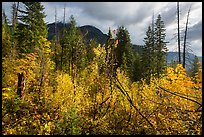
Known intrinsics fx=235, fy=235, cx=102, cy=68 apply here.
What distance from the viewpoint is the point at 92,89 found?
14.8 metres

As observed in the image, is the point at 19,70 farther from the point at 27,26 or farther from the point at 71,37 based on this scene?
the point at 71,37

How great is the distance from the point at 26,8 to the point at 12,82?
7400 millimetres

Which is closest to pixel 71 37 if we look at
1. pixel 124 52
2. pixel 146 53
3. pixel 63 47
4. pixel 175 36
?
pixel 63 47

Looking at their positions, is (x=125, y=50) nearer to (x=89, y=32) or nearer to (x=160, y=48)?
(x=160, y=48)

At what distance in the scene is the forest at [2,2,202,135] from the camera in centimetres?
384

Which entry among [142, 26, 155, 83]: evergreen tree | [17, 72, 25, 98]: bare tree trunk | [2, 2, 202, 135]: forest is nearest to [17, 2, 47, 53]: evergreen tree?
[2, 2, 202, 135]: forest

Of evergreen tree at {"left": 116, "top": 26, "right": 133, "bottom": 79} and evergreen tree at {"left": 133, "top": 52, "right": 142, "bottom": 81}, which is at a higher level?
evergreen tree at {"left": 116, "top": 26, "right": 133, "bottom": 79}

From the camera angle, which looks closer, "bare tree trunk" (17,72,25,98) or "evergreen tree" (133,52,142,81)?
"bare tree trunk" (17,72,25,98)

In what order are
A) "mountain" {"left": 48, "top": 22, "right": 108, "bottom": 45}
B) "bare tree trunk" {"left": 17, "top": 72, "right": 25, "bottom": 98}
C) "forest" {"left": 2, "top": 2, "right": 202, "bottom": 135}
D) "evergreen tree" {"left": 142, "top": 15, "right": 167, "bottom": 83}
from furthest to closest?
1. "evergreen tree" {"left": 142, "top": 15, "right": 167, "bottom": 83}
2. "bare tree trunk" {"left": 17, "top": 72, "right": 25, "bottom": 98}
3. "mountain" {"left": 48, "top": 22, "right": 108, "bottom": 45}
4. "forest" {"left": 2, "top": 2, "right": 202, "bottom": 135}

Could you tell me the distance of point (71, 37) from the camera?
1363 inches

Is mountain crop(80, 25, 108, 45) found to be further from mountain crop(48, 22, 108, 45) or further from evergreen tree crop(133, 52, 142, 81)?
evergreen tree crop(133, 52, 142, 81)

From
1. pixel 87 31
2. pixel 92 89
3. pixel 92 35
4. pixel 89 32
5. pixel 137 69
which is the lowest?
pixel 92 89

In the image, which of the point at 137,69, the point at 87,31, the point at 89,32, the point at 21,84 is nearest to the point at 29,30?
the point at 21,84

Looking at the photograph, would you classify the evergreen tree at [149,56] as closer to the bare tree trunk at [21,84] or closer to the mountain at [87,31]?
the mountain at [87,31]
